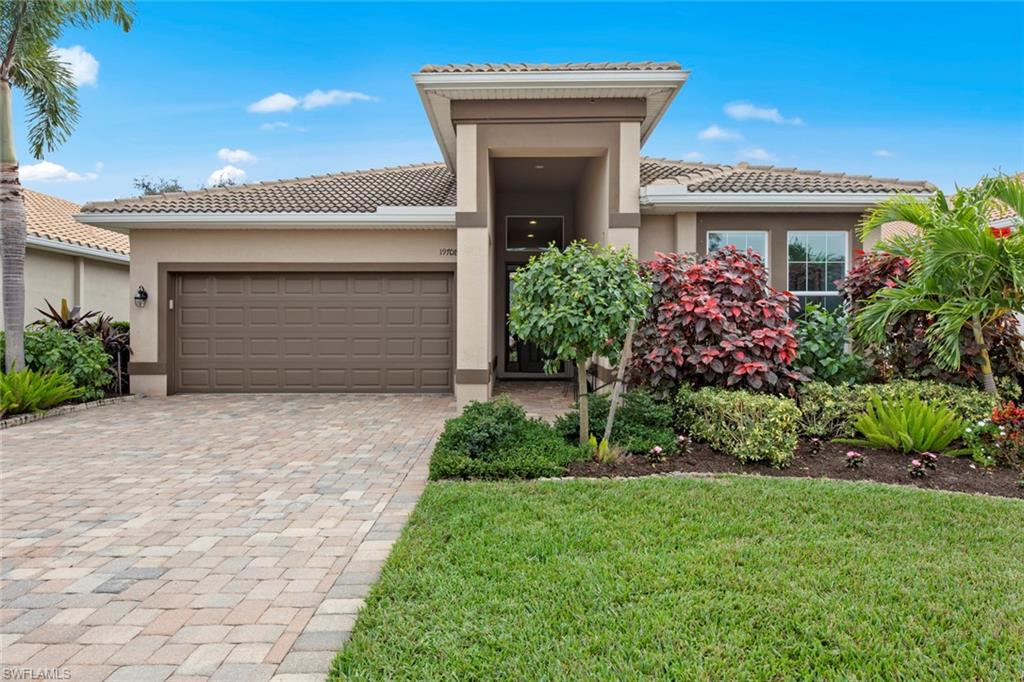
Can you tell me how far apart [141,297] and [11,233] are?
2117 mm

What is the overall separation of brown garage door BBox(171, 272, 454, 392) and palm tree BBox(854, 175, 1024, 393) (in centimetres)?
744

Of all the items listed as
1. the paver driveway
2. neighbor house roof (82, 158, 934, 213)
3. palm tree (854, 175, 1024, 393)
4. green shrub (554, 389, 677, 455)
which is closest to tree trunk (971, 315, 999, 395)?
palm tree (854, 175, 1024, 393)

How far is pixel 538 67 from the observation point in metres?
9.02

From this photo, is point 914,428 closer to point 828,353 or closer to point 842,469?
point 842,469

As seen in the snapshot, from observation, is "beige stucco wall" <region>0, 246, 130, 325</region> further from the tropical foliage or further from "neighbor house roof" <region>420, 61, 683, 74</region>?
the tropical foliage

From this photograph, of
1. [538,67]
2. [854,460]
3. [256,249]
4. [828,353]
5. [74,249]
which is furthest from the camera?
[74,249]

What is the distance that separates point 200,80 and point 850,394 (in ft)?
59.9

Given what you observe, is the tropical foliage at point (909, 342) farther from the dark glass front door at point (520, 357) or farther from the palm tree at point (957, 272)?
the dark glass front door at point (520, 357)

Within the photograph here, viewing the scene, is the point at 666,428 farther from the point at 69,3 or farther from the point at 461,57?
the point at 69,3

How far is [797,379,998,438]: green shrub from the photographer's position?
20.6 feet

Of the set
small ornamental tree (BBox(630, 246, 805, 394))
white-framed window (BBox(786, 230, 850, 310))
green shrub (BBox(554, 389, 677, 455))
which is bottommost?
green shrub (BBox(554, 389, 677, 455))

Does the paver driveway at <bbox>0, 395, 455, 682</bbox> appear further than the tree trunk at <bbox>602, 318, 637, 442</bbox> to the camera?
No

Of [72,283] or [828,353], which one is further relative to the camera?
[72,283]

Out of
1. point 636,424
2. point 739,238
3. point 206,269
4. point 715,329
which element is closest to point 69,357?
point 206,269
